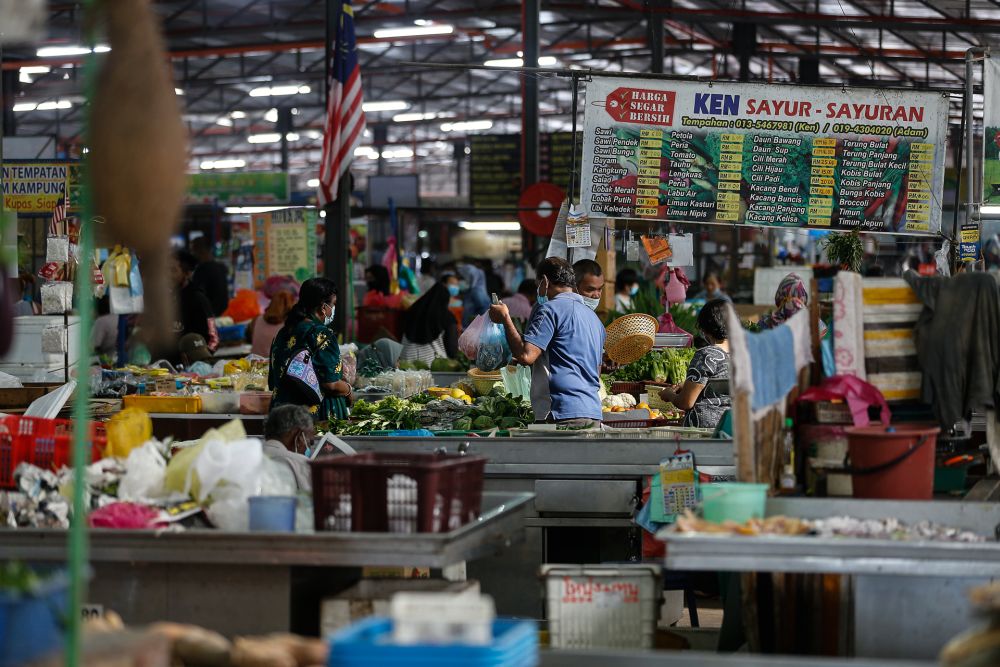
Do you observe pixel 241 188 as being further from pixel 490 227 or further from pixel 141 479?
pixel 141 479

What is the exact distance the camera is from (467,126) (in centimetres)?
3381

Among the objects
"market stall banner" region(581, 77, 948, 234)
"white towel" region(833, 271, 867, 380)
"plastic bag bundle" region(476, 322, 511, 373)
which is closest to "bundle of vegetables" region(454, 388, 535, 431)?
"plastic bag bundle" region(476, 322, 511, 373)

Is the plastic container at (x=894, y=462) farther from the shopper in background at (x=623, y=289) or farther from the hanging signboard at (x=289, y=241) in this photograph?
the hanging signboard at (x=289, y=241)

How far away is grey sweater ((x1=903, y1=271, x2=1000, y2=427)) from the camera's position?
4672mm

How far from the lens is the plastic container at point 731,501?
387 cm

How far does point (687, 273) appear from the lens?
1048 centimetres

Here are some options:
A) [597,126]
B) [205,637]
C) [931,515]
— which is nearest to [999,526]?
[931,515]

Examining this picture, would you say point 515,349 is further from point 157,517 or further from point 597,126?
point 157,517

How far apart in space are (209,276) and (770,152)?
8.20 metres

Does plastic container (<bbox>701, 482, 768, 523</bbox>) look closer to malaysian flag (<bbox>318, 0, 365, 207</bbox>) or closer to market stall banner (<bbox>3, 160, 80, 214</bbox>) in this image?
malaysian flag (<bbox>318, 0, 365, 207</bbox>)

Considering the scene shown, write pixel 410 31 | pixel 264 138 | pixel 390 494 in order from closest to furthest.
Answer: pixel 390 494
pixel 410 31
pixel 264 138

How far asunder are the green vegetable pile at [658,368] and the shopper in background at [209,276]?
244 inches

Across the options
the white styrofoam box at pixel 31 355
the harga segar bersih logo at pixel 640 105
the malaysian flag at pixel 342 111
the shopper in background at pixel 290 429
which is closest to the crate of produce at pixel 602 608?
the shopper in background at pixel 290 429

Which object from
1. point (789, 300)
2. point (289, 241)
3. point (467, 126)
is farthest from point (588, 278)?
point (467, 126)
